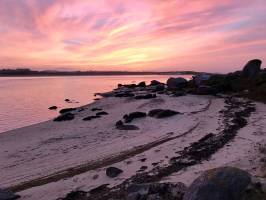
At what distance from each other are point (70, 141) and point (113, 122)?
5338mm

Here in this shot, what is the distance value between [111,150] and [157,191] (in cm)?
696

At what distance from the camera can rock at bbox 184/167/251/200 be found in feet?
25.5

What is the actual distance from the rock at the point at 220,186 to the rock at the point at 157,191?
1137 mm

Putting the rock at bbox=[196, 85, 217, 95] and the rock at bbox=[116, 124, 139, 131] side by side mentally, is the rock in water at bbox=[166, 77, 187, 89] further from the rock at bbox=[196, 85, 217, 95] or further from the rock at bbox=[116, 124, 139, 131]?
the rock at bbox=[116, 124, 139, 131]

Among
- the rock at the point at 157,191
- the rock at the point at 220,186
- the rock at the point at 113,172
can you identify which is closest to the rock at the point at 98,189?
the rock at the point at 113,172

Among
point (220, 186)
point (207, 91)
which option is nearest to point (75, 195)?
point (220, 186)

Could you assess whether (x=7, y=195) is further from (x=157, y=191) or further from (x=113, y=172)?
(x=157, y=191)

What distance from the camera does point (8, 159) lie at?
53.9 feet

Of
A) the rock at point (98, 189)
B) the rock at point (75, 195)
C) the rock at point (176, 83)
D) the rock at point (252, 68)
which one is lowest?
the rock at point (176, 83)

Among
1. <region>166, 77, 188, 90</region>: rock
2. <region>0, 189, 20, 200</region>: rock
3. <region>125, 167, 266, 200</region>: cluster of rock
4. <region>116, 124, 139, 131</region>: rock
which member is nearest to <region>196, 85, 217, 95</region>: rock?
<region>166, 77, 188, 90</region>: rock

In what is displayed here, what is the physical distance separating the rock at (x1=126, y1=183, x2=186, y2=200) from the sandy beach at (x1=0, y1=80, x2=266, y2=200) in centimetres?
107

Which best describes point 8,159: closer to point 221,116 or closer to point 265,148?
point 265,148

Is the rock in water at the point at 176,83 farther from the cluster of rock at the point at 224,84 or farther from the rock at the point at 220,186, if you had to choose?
the rock at the point at 220,186

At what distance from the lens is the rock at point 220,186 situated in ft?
25.5
